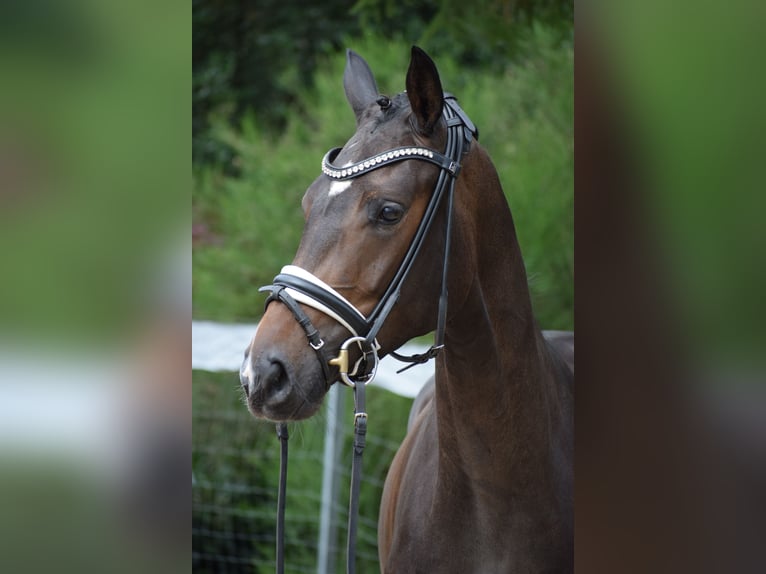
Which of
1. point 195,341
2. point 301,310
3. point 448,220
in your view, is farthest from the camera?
point 195,341

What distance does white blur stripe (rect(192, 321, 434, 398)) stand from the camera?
4.39 metres

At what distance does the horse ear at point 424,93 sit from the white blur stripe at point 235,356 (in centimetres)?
239

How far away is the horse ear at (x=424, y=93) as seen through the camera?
196cm

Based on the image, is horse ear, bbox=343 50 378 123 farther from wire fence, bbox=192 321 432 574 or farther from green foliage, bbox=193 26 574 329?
green foliage, bbox=193 26 574 329

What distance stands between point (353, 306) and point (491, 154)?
3955mm

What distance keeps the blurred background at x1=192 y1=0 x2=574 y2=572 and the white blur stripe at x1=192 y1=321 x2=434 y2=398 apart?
108 millimetres

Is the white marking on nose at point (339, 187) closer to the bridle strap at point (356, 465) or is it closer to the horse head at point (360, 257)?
the horse head at point (360, 257)

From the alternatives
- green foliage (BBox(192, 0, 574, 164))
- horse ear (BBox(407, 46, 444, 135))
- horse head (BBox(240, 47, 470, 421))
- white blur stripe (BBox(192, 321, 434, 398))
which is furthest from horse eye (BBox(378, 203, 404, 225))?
green foliage (BBox(192, 0, 574, 164))
